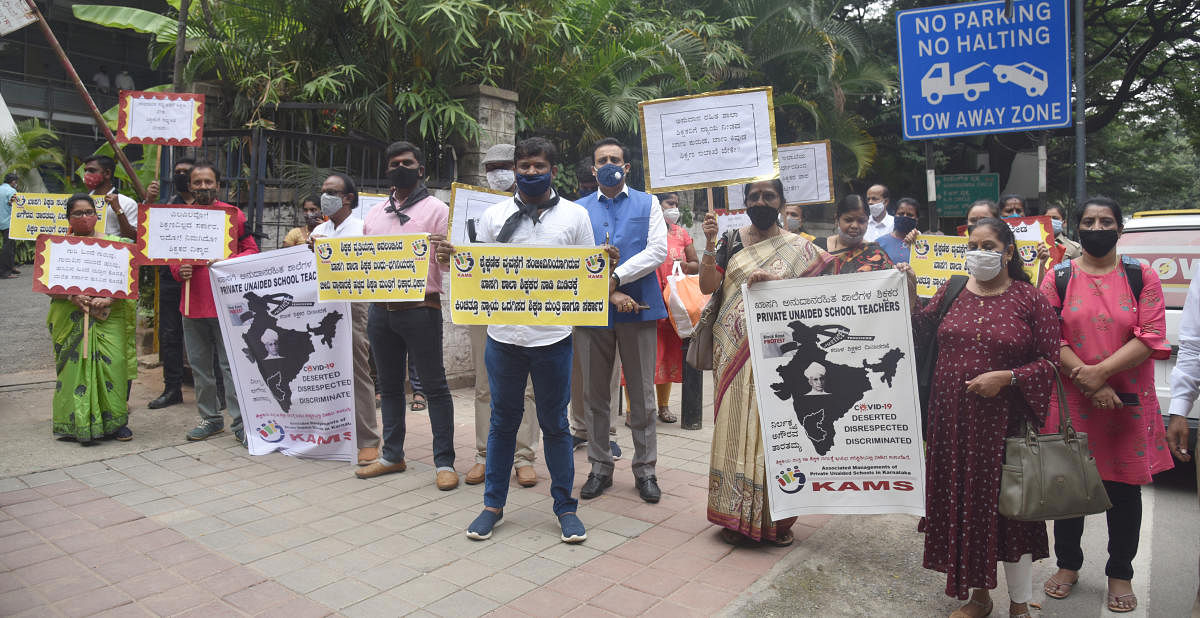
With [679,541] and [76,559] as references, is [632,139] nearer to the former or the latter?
[679,541]

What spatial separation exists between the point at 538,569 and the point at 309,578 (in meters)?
1.07

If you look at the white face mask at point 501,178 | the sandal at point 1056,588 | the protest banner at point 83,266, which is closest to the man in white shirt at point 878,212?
the white face mask at point 501,178

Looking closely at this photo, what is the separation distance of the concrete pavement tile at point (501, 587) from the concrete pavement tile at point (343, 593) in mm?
468

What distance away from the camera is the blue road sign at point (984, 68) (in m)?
6.78

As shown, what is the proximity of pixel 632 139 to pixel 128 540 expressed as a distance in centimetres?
892

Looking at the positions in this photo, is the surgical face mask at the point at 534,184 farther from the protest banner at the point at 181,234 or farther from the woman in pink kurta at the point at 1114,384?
the protest banner at the point at 181,234

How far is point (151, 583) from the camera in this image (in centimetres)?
374

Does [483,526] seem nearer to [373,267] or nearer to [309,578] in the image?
[309,578]

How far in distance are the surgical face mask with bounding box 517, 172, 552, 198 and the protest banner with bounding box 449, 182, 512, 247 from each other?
497mm

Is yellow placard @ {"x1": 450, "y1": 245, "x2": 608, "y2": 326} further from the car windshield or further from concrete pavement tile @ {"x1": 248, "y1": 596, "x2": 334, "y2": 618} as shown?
the car windshield

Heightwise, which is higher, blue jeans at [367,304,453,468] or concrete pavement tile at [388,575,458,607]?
blue jeans at [367,304,453,468]

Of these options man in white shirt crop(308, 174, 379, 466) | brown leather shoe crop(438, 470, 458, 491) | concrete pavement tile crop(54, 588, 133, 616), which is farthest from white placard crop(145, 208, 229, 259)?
concrete pavement tile crop(54, 588, 133, 616)

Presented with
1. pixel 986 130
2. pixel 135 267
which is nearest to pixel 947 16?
pixel 986 130

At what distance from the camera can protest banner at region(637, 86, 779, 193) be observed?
4.66 m
